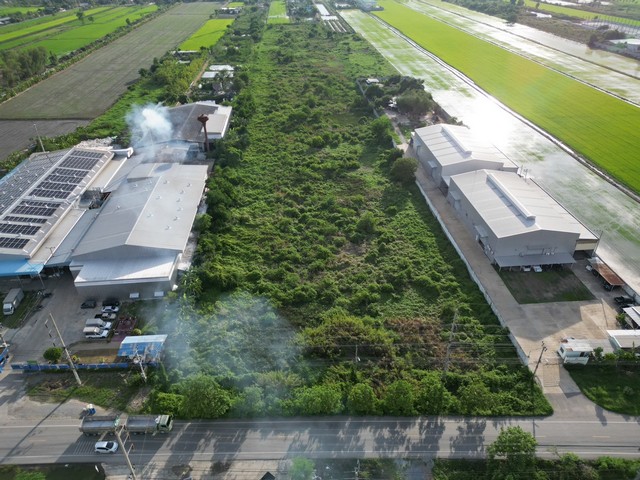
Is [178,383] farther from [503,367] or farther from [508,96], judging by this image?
[508,96]

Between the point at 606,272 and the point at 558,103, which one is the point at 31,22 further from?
the point at 606,272

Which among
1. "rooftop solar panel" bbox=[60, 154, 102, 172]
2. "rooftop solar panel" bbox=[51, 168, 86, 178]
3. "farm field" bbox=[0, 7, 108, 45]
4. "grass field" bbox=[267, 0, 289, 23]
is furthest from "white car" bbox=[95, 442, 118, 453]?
"grass field" bbox=[267, 0, 289, 23]

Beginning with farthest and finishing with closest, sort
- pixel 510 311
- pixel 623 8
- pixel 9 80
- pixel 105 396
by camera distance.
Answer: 1. pixel 623 8
2. pixel 9 80
3. pixel 510 311
4. pixel 105 396

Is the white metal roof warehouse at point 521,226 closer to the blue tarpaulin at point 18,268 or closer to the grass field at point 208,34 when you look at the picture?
the blue tarpaulin at point 18,268

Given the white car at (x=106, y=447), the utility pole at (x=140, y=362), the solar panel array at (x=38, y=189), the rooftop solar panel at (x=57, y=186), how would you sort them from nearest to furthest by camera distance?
the white car at (x=106, y=447) < the utility pole at (x=140, y=362) < the solar panel array at (x=38, y=189) < the rooftop solar panel at (x=57, y=186)

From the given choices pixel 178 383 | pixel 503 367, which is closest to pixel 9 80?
pixel 178 383

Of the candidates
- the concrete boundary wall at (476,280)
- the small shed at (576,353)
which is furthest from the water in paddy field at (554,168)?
the concrete boundary wall at (476,280)

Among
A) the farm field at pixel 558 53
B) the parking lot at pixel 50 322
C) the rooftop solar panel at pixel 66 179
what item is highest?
the farm field at pixel 558 53
